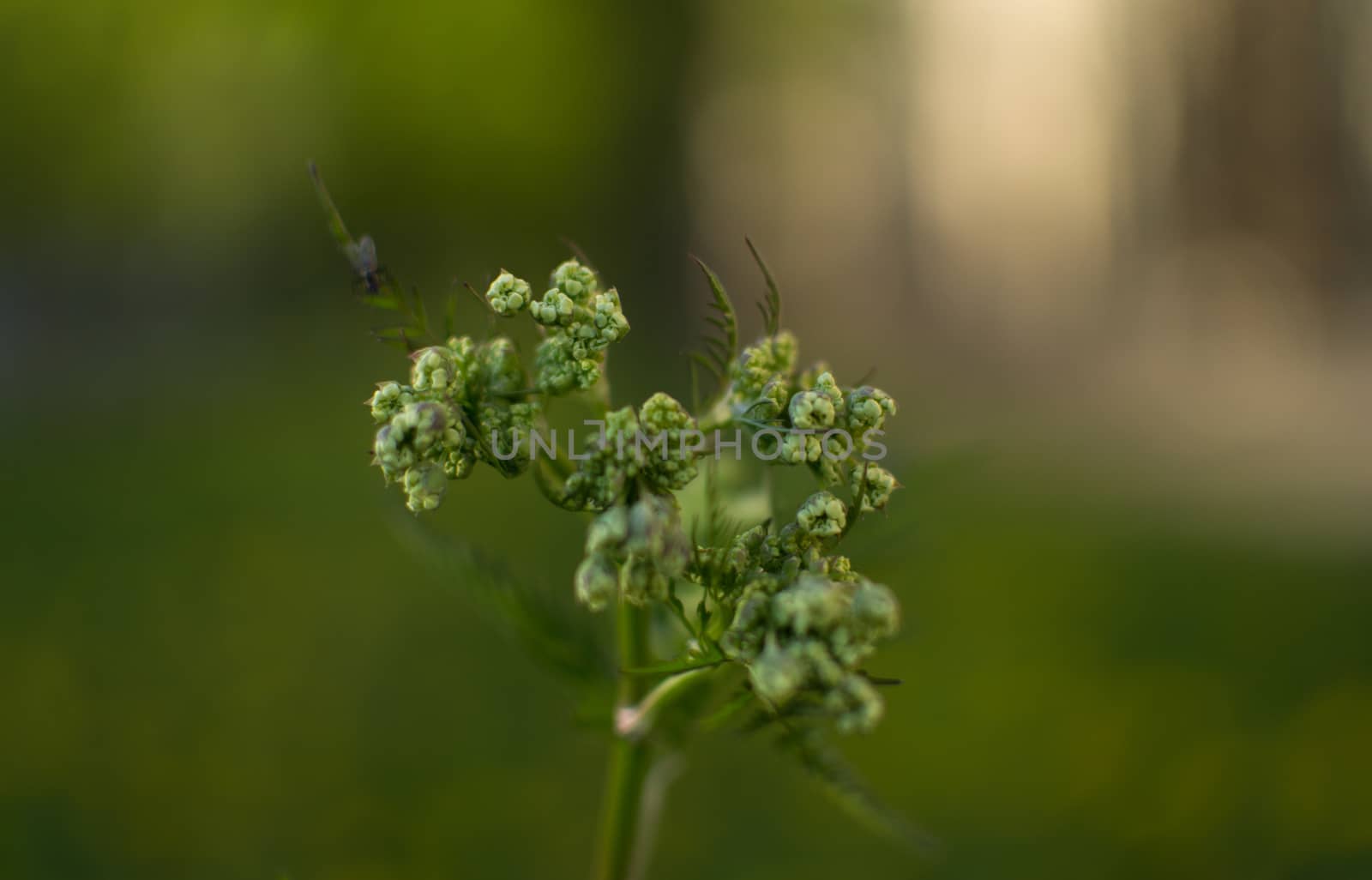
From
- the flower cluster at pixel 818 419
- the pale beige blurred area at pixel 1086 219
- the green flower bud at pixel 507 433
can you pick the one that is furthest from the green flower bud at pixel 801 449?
the pale beige blurred area at pixel 1086 219

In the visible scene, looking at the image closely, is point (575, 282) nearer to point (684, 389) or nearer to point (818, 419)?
point (818, 419)

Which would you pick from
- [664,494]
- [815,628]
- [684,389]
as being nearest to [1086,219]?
[684,389]

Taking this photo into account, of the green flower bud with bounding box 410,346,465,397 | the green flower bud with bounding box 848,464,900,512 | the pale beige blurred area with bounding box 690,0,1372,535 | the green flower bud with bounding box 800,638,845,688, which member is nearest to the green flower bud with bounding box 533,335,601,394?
the green flower bud with bounding box 410,346,465,397

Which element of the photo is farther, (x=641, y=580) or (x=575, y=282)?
(x=575, y=282)

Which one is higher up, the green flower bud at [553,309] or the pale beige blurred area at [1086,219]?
the pale beige blurred area at [1086,219]

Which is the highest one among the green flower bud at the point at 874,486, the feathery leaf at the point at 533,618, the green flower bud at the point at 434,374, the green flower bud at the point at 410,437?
the green flower bud at the point at 434,374

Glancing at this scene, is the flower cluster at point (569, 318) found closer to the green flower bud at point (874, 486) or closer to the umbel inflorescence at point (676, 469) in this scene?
the umbel inflorescence at point (676, 469)
